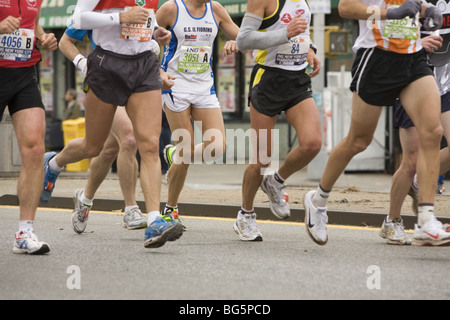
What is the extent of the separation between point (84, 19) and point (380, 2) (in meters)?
1.93

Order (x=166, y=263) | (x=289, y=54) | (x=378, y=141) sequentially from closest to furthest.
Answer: (x=166, y=263)
(x=289, y=54)
(x=378, y=141)

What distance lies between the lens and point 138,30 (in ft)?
21.9

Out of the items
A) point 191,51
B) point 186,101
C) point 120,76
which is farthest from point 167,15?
point 120,76

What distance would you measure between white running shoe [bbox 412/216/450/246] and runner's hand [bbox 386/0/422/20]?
4.25 feet

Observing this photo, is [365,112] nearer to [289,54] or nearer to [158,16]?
[289,54]

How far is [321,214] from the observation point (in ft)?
22.9

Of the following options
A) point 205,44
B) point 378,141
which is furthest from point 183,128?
point 378,141

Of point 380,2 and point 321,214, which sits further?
point 321,214

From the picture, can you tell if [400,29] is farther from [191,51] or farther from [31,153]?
[31,153]

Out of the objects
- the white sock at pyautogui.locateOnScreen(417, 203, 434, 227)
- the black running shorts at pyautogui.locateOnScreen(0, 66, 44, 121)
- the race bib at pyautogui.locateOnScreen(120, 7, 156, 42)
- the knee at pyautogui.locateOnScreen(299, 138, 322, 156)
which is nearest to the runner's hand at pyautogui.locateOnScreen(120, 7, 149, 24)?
the race bib at pyautogui.locateOnScreen(120, 7, 156, 42)

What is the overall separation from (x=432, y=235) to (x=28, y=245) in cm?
263

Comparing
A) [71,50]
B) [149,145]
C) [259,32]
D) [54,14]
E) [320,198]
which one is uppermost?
[259,32]

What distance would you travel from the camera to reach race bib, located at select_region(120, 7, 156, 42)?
664cm

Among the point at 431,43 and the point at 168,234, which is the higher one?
the point at 431,43
